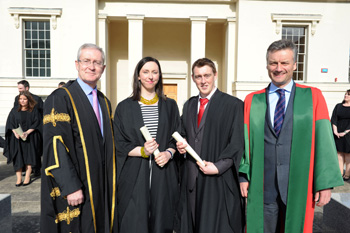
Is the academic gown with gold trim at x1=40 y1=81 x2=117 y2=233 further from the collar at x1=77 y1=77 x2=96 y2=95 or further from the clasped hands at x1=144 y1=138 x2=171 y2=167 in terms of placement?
the clasped hands at x1=144 y1=138 x2=171 y2=167

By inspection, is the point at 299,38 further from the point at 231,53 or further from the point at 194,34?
the point at 194,34

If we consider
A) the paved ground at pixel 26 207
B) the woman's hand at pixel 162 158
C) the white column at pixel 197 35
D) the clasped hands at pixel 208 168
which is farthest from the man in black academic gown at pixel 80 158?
the white column at pixel 197 35

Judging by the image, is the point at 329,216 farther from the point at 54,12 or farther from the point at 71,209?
the point at 54,12

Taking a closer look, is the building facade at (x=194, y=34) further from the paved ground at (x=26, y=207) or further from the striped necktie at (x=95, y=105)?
the striped necktie at (x=95, y=105)

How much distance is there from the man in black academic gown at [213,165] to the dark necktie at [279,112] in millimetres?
305

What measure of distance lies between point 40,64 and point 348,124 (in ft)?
39.0

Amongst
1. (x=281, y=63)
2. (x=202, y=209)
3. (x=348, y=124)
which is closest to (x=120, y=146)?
(x=202, y=209)

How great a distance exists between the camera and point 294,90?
7.25 ft

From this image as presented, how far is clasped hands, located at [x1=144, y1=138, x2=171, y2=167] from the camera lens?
2.25m

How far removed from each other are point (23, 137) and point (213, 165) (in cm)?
480

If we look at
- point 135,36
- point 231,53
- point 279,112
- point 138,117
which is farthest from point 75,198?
point 231,53

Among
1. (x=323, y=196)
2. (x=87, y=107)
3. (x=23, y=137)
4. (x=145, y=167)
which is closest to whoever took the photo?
(x=323, y=196)

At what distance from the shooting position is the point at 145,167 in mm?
2428

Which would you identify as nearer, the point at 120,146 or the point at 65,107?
the point at 65,107
